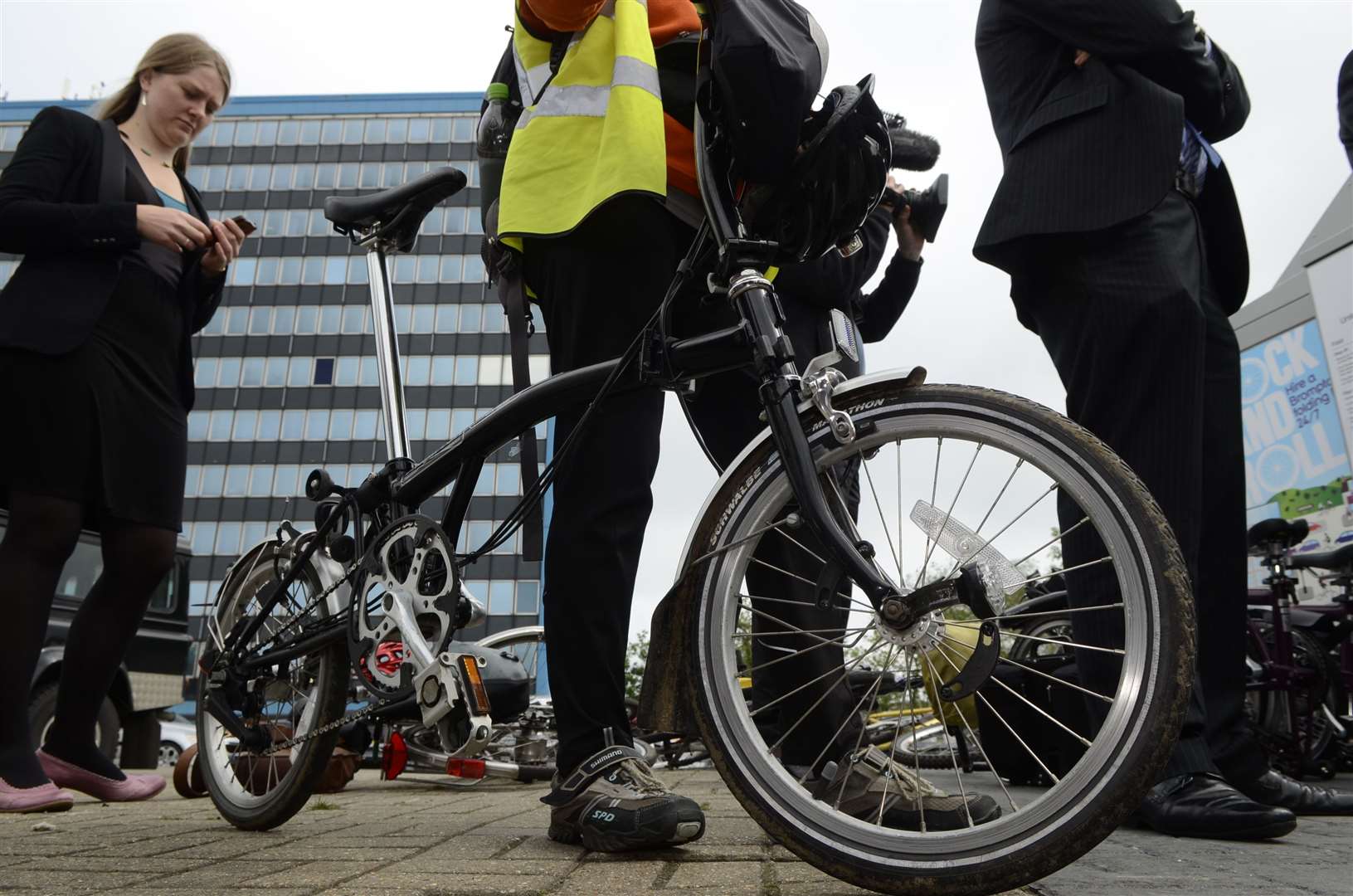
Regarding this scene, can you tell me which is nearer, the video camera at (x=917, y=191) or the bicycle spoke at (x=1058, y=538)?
the bicycle spoke at (x=1058, y=538)

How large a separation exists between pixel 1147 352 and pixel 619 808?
1.52 metres

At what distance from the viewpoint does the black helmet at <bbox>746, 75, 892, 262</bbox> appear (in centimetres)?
181

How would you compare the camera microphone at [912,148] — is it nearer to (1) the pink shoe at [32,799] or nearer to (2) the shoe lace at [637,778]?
(2) the shoe lace at [637,778]

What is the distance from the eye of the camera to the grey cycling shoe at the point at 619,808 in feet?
5.96

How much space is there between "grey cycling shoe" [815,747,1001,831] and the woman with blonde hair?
220 cm

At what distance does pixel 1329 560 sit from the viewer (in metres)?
4.47

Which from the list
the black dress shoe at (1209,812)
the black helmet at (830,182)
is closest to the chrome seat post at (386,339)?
the black helmet at (830,182)

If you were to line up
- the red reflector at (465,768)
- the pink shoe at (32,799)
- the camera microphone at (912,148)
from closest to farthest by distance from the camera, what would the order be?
1. the pink shoe at (32,799)
2. the camera microphone at (912,148)
3. the red reflector at (465,768)

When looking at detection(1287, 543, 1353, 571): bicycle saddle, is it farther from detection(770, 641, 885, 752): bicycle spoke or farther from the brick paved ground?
detection(770, 641, 885, 752): bicycle spoke

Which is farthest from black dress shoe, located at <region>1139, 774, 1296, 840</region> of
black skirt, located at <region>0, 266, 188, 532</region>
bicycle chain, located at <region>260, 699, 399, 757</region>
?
black skirt, located at <region>0, 266, 188, 532</region>

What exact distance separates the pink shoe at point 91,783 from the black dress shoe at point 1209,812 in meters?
2.76

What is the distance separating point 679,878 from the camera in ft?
5.20

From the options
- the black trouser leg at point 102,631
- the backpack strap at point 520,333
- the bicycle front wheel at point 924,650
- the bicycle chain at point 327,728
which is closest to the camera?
the bicycle front wheel at point 924,650

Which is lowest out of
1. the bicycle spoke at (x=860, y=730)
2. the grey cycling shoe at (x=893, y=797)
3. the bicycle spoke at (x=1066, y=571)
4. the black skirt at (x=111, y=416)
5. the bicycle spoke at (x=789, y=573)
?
the grey cycling shoe at (x=893, y=797)
